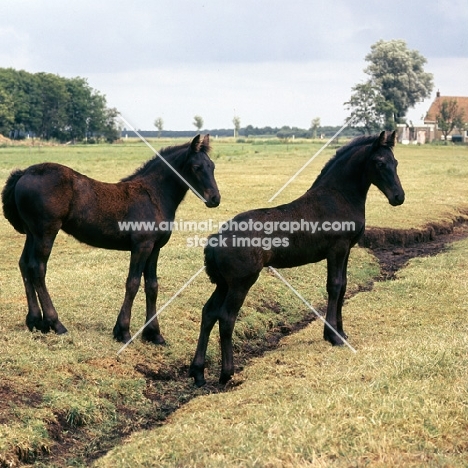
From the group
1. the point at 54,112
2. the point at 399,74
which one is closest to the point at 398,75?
the point at 399,74

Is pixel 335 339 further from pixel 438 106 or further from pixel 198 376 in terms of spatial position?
pixel 438 106

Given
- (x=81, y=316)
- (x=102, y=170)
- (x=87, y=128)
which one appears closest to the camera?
(x=81, y=316)

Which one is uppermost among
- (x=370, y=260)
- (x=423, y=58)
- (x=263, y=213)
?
(x=423, y=58)

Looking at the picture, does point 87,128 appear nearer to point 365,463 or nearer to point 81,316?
point 81,316

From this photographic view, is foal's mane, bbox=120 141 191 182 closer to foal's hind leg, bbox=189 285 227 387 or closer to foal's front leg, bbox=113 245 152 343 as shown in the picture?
foal's front leg, bbox=113 245 152 343

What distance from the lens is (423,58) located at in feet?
314

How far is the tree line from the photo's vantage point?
87.1 meters

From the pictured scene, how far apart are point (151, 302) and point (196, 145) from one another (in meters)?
2.08

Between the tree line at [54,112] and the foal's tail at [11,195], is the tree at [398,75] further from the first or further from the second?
the foal's tail at [11,195]

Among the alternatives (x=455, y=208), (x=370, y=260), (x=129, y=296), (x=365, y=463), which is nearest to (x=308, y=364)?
(x=129, y=296)

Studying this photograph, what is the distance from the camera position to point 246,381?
8.67m

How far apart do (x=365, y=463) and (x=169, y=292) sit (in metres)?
7.05

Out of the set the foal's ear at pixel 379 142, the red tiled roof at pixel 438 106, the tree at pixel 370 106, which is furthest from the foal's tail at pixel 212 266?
the red tiled roof at pixel 438 106

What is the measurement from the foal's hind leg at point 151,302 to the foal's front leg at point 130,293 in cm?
23
